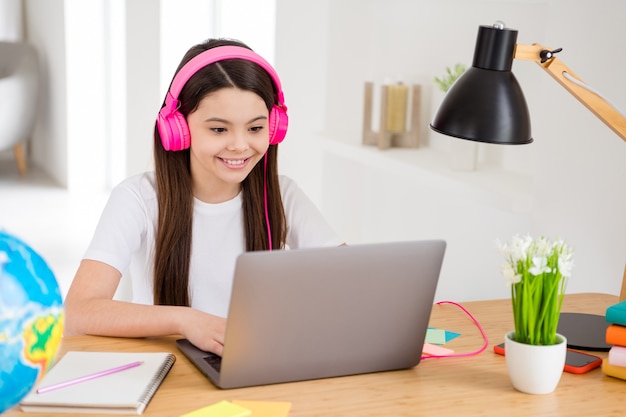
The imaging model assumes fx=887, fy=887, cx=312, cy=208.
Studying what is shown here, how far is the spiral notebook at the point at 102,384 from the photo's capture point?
122cm

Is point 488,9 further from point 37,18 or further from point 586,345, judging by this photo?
point 37,18

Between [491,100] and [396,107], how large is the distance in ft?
5.60

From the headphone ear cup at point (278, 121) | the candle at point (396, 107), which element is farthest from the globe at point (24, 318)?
the candle at point (396, 107)

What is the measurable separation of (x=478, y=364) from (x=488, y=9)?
5.27 ft

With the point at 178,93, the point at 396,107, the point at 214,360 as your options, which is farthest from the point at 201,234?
the point at 396,107

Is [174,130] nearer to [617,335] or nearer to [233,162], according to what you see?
[233,162]

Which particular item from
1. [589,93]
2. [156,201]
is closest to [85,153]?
[156,201]

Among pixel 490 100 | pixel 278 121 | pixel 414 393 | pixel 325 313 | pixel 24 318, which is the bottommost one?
pixel 414 393

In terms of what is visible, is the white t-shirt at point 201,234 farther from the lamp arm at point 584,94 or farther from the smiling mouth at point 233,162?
the lamp arm at point 584,94

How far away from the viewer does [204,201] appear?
1.95 meters

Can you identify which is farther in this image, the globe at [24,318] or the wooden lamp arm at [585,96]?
the wooden lamp arm at [585,96]

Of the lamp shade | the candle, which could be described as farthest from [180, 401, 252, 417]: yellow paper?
the candle

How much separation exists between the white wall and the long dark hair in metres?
0.78

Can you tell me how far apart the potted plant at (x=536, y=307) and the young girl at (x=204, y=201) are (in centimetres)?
68
